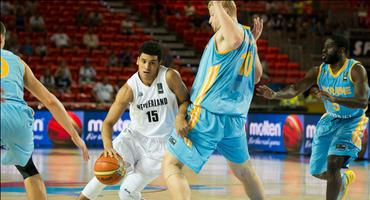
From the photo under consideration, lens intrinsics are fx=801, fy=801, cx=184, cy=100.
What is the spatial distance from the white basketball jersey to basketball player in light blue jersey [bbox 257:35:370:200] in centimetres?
133

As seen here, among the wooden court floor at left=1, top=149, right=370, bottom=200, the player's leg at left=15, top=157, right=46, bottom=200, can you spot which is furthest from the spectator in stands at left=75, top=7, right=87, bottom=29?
the player's leg at left=15, top=157, right=46, bottom=200

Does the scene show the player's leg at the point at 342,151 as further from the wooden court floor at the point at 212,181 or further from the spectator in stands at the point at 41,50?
the spectator in stands at the point at 41,50

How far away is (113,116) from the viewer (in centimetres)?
736

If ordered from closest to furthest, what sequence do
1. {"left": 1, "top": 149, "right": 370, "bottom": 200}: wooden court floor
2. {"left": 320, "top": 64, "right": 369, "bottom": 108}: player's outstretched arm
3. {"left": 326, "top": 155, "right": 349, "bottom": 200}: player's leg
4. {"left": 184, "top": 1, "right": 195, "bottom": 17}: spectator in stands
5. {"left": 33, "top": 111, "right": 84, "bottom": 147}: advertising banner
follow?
{"left": 320, "top": 64, "right": 369, "bottom": 108}: player's outstretched arm
{"left": 326, "top": 155, "right": 349, "bottom": 200}: player's leg
{"left": 1, "top": 149, "right": 370, "bottom": 200}: wooden court floor
{"left": 33, "top": 111, "right": 84, "bottom": 147}: advertising banner
{"left": 184, "top": 1, "right": 195, "bottom": 17}: spectator in stands

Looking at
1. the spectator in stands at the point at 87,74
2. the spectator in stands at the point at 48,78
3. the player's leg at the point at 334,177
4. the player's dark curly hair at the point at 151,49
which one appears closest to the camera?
the player's dark curly hair at the point at 151,49

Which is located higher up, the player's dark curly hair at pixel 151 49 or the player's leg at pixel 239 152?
the player's dark curly hair at pixel 151 49

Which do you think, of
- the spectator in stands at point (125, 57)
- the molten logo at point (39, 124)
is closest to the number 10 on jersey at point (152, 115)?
the molten logo at point (39, 124)

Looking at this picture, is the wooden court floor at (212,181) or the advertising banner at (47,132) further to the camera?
the advertising banner at (47,132)

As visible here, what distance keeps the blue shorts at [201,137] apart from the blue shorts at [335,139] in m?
1.90

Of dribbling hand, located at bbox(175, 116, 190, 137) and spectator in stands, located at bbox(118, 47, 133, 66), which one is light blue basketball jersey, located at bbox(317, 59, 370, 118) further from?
spectator in stands, located at bbox(118, 47, 133, 66)

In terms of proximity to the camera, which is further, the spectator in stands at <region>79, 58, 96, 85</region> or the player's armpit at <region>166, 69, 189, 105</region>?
the spectator in stands at <region>79, 58, 96, 85</region>

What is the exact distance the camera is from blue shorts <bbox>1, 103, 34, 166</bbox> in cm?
599

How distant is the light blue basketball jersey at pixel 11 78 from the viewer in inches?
238

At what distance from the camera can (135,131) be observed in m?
7.80
